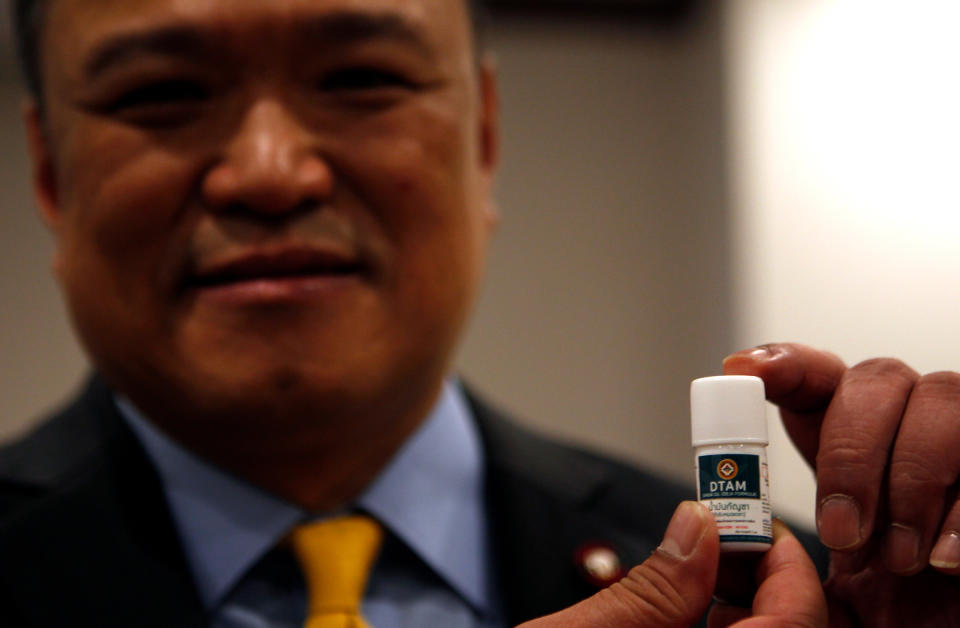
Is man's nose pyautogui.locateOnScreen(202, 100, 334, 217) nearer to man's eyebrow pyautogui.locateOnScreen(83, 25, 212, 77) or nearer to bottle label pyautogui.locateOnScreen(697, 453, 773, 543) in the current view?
man's eyebrow pyautogui.locateOnScreen(83, 25, 212, 77)

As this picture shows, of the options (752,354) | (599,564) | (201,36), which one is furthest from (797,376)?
(201,36)

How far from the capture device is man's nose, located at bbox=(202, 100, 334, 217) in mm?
732

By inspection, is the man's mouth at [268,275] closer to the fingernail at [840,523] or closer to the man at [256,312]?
the man at [256,312]

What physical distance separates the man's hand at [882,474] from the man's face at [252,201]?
35cm

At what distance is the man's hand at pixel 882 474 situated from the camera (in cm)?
48

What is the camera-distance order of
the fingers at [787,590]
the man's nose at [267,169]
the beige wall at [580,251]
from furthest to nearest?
the beige wall at [580,251]
the man's nose at [267,169]
the fingers at [787,590]

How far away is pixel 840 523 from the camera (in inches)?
18.9

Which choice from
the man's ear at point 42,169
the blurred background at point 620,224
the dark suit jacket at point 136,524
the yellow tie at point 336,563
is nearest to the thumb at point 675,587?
the dark suit jacket at point 136,524

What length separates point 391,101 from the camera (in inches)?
32.4

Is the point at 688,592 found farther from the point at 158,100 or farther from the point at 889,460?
the point at 158,100

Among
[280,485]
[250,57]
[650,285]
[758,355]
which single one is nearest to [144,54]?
[250,57]

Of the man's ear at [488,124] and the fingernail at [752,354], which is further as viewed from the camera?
the man's ear at [488,124]

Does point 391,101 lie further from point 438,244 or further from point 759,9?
point 759,9

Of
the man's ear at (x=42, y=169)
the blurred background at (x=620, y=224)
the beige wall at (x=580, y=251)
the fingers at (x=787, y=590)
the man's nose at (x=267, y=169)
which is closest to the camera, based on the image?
the fingers at (x=787, y=590)
